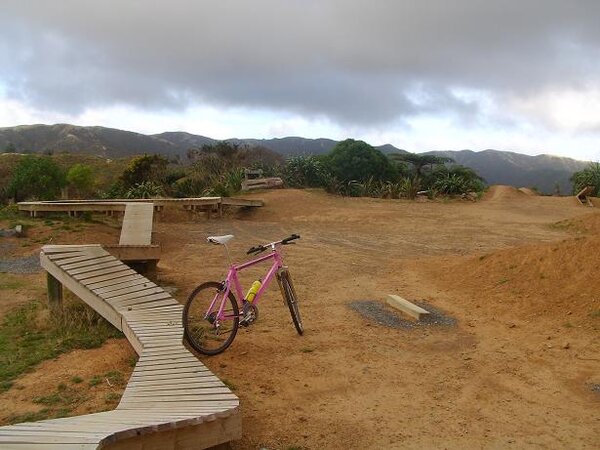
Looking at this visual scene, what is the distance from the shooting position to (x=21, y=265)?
28.7 feet

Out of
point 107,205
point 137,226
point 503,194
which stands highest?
point 503,194

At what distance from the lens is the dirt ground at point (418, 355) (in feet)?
11.4

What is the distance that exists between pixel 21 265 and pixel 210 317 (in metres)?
5.48

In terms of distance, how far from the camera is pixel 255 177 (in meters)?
21.8

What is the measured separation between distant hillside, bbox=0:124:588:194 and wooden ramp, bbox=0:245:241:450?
206 ft

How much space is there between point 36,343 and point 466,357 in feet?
12.8

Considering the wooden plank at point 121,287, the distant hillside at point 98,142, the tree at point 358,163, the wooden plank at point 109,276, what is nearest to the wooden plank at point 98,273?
the wooden plank at point 109,276

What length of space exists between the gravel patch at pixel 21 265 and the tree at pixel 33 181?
7.22 m

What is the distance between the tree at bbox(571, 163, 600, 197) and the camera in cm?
2494

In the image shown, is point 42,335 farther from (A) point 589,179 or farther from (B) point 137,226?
(A) point 589,179

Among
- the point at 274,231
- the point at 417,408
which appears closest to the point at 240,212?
the point at 274,231

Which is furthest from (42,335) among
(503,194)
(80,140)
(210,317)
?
(80,140)

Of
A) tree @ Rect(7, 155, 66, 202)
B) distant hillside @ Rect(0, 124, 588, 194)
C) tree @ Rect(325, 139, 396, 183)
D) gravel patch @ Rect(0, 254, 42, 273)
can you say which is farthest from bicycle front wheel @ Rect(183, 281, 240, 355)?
Answer: distant hillside @ Rect(0, 124, 588, 194)

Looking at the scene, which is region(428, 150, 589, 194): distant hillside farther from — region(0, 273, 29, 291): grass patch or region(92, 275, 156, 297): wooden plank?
region(92, 275, 156, 297): wooden plank
